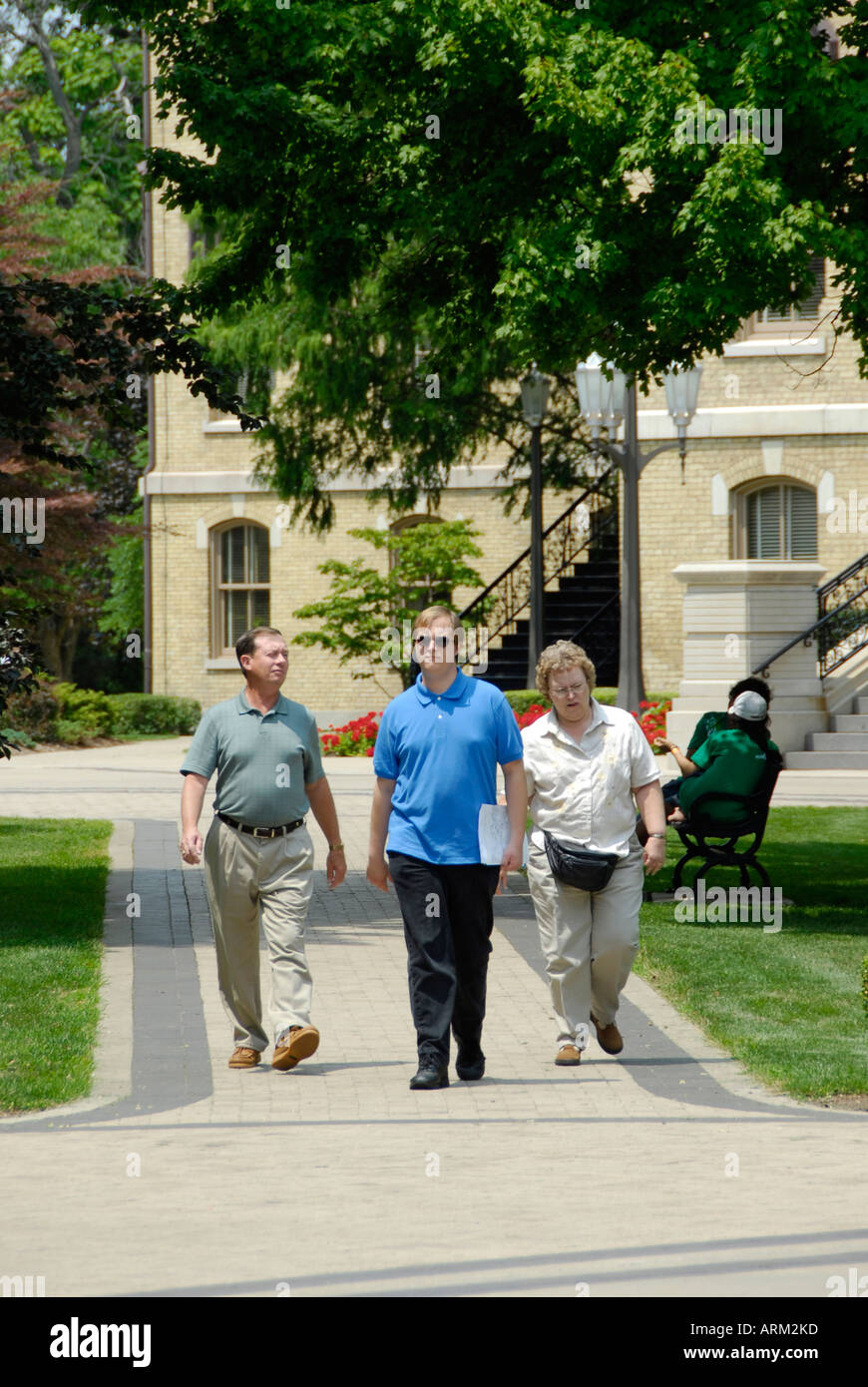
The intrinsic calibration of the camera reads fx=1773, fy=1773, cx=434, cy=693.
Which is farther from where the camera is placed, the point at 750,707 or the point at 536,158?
the point at 536,158

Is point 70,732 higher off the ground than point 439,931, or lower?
lower

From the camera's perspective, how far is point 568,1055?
7254 millimetres

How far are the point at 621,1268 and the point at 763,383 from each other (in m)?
23.4

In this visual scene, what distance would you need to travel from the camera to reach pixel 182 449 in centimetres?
3231

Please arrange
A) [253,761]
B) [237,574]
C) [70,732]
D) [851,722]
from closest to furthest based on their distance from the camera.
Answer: [253,761], [851,722], [70,732], [237,574]

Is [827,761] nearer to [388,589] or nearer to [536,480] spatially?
[536,480]

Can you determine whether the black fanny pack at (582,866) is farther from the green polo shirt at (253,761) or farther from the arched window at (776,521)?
the arched window at (776,521)

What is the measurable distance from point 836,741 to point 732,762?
1105cm

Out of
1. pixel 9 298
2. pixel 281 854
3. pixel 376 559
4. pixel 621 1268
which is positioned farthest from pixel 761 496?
pixel 621 1268

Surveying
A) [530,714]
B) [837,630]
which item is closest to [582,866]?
[530,714]

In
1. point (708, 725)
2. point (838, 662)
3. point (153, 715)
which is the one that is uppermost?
point (838, 662)

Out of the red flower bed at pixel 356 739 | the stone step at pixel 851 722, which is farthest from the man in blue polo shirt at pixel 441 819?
the red flower bed at pixel 356 739

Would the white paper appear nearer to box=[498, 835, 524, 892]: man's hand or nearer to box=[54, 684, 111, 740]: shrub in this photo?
box=[498, 835, 524, 892]: man's hand
